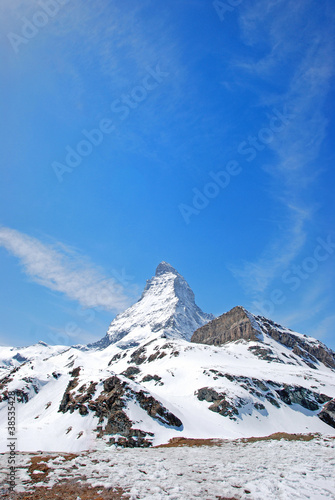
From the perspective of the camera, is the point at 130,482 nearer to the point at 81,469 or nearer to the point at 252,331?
the point at 81,469

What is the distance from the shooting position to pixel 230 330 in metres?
153

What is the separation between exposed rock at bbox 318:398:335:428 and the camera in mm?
58250

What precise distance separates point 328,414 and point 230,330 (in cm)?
9468

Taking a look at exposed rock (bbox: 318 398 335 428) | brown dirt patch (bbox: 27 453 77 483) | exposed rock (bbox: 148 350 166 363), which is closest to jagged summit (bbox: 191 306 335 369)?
exposed rock (bbox: 148 350 166 363)

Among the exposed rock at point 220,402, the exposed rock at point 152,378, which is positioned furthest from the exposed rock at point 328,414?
the exposed rock at point 152,378

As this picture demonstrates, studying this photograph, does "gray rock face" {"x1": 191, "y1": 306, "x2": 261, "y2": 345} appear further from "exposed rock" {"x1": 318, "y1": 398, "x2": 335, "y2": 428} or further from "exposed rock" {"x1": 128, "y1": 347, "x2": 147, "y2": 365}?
"exposed rock" {"x1": 318, "y1": 398, "x2": 335, "y2": 428}

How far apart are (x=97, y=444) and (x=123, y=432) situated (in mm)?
3744

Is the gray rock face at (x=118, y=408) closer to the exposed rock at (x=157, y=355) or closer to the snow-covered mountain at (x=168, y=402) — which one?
the snow-covered mountain at (x=168, y=402)

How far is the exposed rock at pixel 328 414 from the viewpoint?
5825 centimetres

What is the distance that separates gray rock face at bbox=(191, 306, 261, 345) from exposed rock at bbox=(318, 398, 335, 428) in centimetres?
7495

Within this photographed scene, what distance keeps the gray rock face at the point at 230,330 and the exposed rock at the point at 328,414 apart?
246ft

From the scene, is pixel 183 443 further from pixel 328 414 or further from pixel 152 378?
pixel 152 378

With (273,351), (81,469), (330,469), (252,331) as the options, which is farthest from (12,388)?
(252,331)

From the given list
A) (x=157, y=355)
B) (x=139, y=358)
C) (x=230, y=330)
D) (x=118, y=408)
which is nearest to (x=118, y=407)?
(x=118, y=408)
